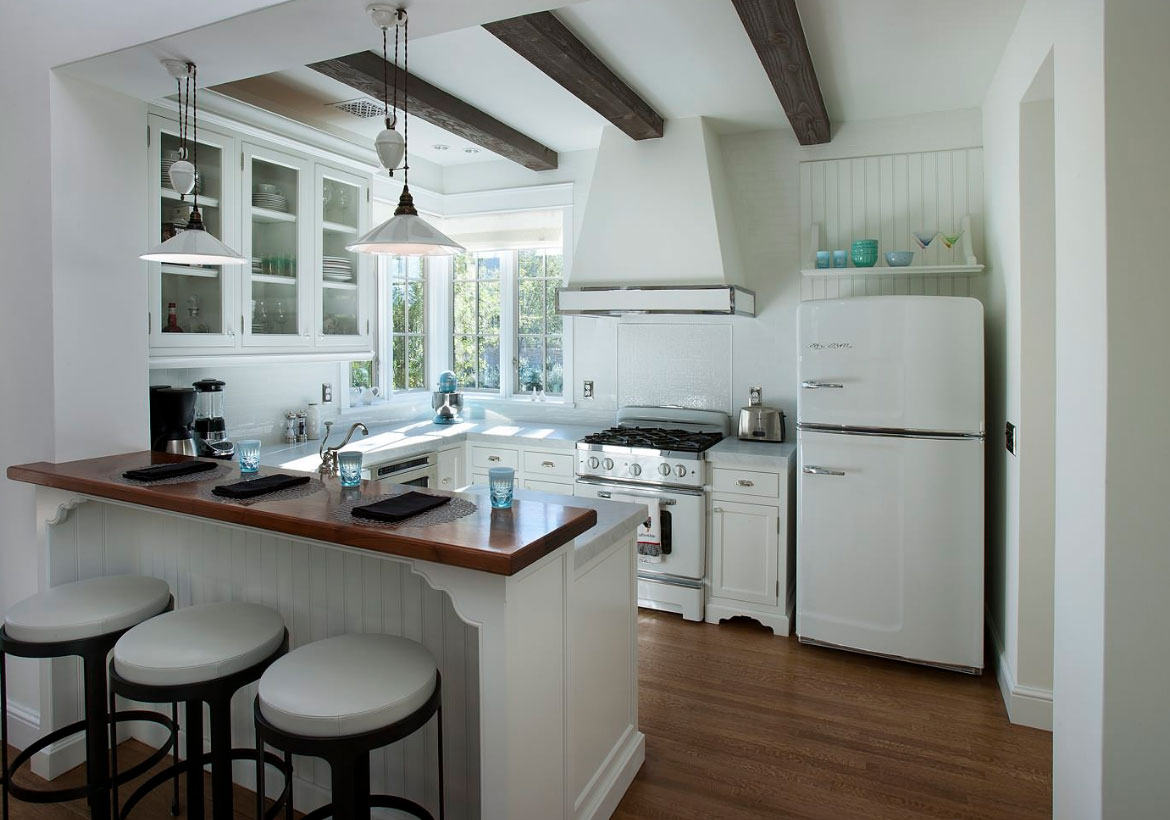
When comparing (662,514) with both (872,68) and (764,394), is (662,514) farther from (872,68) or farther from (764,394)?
(872,68)

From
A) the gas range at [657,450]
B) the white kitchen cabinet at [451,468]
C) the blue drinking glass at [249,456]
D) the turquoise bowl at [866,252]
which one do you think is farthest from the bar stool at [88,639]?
the turquoise bowl at [866,252]

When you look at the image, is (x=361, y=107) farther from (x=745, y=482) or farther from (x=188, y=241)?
(x=745, y=482)

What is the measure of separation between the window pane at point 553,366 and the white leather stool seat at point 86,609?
3.06 meters

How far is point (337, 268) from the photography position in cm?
381

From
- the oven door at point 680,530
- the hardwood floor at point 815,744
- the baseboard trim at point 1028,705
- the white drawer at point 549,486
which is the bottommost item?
the hardwood floor at point 815,744

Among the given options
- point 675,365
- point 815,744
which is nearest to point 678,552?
point 675,365

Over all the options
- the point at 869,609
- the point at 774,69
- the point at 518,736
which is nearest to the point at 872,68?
the point at 774,69

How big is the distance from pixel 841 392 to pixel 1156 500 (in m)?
1.88

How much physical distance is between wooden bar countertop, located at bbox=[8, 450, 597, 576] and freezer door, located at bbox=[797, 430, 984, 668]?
5.99 feet

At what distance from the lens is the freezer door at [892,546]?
10.2 feet

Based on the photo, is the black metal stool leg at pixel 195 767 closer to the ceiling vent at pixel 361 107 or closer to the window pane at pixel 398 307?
the ceiling vent at pixel 361 107

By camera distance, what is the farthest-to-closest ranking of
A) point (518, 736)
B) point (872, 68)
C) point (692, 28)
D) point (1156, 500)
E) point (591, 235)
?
point (591, 235) < point (872, 68) < point (692, 28) < point (518, 736) < point (1156, 500)

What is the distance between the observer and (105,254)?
2.47m

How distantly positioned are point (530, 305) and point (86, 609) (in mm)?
3459
